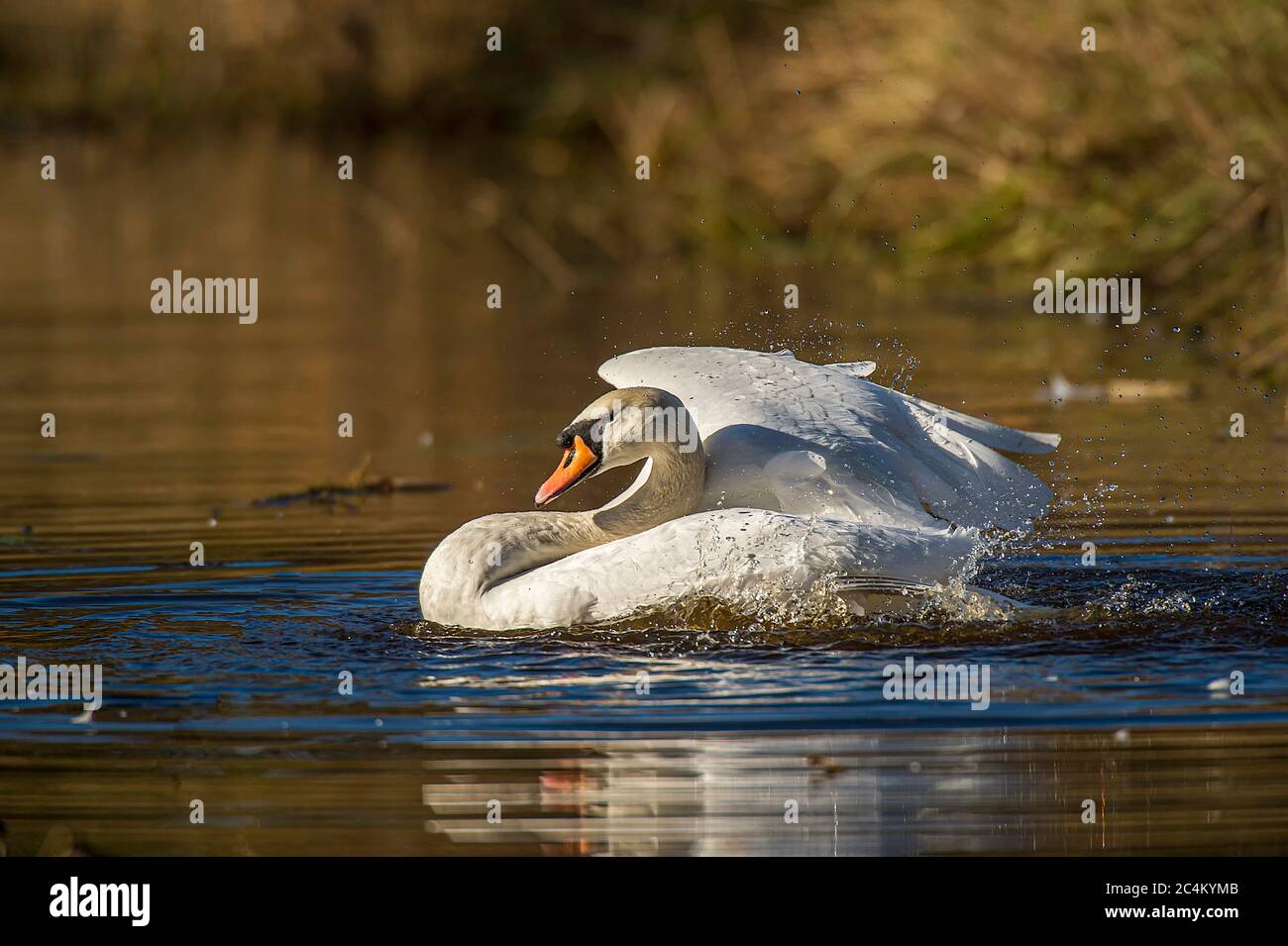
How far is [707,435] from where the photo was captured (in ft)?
24.0

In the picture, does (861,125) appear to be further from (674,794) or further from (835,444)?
(674,794)

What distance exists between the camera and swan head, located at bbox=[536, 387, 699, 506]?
684 centimetres

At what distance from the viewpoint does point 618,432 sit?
6.85 metres

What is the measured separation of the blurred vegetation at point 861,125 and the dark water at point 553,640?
75cm

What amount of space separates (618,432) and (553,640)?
0.77 meters

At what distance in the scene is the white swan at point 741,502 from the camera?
6.27 metres

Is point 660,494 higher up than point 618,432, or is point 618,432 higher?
point 618,432

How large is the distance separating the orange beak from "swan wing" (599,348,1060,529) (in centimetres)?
45

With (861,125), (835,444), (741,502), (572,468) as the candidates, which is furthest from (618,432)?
(861,125)

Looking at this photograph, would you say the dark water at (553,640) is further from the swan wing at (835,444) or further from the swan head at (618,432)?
the swan head at (618,432)

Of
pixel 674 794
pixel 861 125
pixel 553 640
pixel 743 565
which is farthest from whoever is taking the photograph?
pixel 861 125

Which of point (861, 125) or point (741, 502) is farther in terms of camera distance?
point (861, 125)

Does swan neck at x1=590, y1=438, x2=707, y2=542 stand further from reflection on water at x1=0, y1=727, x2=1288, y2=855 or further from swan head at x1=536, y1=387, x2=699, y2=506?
reflection on water at x1=0, y1=727, x2=1288, y2=855
